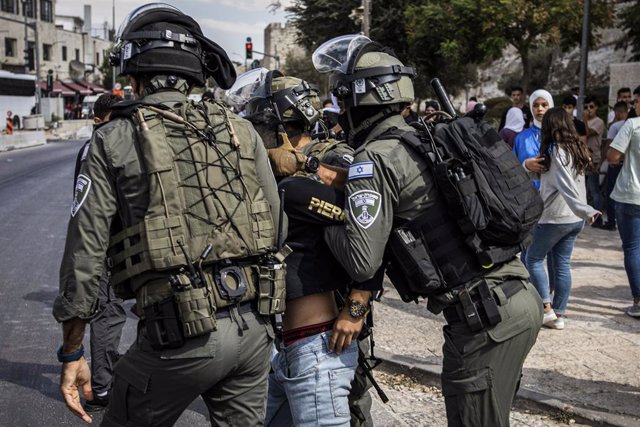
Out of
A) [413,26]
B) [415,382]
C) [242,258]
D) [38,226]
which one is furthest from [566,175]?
[413,26]

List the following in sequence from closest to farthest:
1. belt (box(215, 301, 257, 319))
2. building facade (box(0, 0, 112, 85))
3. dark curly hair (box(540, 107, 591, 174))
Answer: belt (box(215, 301, 257, 319)), dark curly hair (box(540, 107, 591, 174)), building facade (box(0, 0, 112, 85))

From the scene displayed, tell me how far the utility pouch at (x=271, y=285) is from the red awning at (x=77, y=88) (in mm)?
63441

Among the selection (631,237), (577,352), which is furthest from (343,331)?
(631,237)

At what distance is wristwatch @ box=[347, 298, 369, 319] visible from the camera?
9.30 ft

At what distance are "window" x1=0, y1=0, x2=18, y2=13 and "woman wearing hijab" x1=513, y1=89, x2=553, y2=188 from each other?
54803mm

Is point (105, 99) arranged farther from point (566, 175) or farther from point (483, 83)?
point (483, 83)

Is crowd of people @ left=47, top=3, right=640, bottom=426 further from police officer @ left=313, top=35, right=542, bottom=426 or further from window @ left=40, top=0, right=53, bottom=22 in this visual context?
window @ left=40, top=0, right=53, bottom=22

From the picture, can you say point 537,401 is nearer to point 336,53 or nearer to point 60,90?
point 336,53

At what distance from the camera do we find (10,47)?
55781 mm

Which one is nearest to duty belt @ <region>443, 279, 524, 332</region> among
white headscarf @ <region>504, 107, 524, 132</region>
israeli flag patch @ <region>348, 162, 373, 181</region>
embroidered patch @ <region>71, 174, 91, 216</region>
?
israeli flag patch @ <region>348, 162, 373, 181</region>

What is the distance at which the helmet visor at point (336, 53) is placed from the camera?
10.5 ft

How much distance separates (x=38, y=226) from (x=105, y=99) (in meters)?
6.04

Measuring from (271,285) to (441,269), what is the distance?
669 mm

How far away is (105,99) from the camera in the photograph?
5.51 m
